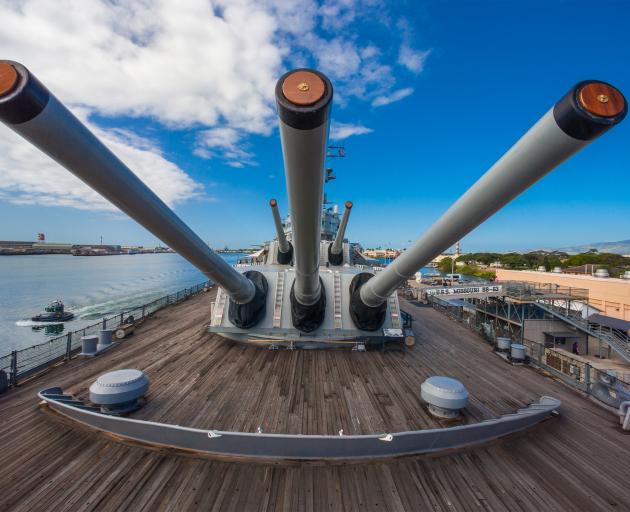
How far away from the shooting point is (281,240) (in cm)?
734

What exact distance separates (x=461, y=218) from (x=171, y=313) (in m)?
11.4

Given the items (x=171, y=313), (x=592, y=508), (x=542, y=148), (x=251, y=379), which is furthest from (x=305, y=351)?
(x=171, y=313)

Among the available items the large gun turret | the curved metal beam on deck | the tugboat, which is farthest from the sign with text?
the tugboat

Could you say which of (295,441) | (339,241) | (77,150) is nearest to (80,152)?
(77,150)

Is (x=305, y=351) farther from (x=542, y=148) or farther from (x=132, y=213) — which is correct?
(x=542, y=148)

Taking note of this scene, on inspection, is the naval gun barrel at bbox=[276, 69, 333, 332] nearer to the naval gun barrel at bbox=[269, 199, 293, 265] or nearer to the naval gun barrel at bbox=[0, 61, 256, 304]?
the naval gun barrel at bbox=[0, 61, 256, 304]

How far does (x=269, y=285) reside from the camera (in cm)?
747

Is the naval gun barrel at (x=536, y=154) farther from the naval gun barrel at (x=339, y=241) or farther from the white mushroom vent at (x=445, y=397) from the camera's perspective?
the naval gun barrel at (x=339, y=241)

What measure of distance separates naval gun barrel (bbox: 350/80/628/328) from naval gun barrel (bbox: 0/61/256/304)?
2428 millimetres

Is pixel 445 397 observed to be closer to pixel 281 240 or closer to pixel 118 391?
pixel 118 391

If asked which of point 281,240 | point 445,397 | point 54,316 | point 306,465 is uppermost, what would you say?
point 281,240

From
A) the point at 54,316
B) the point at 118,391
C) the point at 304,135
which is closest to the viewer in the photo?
the point at 304,135

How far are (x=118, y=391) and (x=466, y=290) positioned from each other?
15565 mm

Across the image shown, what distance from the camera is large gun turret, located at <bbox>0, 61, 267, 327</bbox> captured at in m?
1.40
